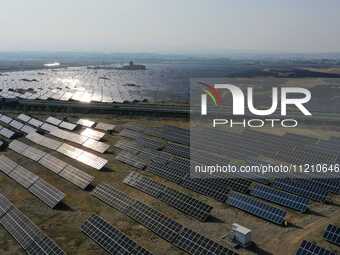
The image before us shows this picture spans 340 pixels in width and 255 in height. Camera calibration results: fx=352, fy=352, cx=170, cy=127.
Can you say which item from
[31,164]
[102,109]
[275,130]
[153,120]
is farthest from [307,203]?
[102,109]

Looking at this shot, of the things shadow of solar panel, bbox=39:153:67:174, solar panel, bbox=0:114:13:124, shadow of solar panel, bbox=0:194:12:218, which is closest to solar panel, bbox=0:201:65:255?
shadow of solar panel, bbox=0:194:12:218

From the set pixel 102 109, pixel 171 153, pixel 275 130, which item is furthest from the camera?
pixel 102 109

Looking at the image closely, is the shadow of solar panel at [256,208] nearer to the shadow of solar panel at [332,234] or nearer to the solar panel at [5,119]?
the shadow of solar panel at [332,234]

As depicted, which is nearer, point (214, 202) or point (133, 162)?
point (214, 202)

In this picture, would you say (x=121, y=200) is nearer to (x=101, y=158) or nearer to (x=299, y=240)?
(x=101, y=158)

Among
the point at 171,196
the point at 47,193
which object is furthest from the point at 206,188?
the point at 47,193

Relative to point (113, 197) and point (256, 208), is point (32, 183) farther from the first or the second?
point (256, 208)
